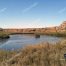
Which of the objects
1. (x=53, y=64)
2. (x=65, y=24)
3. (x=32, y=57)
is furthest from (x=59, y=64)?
(x=65, y=24)

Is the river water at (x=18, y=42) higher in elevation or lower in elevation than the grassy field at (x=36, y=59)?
lower

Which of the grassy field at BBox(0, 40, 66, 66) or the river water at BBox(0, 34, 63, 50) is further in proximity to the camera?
the river water at BBox(0, 34, 63, 50)

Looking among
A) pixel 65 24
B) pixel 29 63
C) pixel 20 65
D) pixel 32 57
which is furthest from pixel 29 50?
pixel 65 24

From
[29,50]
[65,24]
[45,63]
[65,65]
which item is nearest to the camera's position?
[65,65]

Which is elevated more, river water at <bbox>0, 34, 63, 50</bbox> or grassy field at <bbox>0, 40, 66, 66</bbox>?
grassy field at <bbox>0, 40, 66, 66</bbox>

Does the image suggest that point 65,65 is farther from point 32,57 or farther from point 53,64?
point 32,57

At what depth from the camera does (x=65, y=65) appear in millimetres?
8016

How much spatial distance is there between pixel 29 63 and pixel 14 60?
1.20 m

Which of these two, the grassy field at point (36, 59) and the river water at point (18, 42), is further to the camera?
the river water at point (18, 42)

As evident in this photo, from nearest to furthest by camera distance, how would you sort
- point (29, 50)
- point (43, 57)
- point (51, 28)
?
point (43, 57) < point (29, 50) < point (51, 28)

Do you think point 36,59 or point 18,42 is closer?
point 36,59

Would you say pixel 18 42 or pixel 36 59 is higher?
pixel 36 59

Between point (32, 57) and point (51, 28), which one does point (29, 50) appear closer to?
point (32, 57)

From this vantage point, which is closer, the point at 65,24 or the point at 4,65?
the point at 4,65
